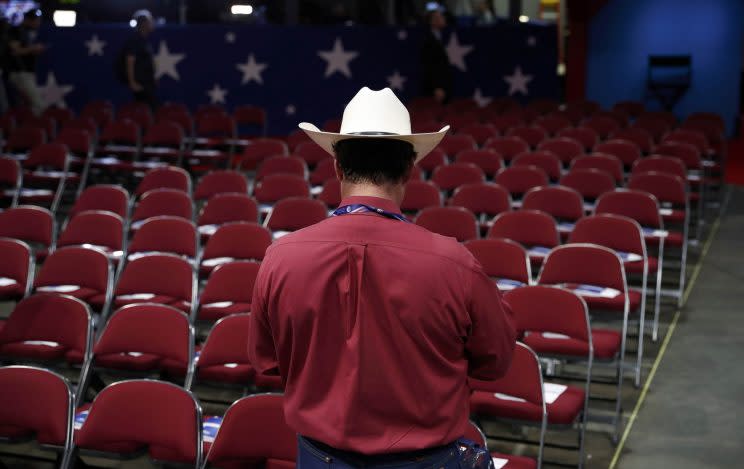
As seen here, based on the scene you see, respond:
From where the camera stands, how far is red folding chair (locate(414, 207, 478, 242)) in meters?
6.79

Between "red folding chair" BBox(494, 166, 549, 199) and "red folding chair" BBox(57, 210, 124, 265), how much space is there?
3275 mm

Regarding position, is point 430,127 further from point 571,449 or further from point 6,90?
point 6,90

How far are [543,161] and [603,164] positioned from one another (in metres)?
0.55

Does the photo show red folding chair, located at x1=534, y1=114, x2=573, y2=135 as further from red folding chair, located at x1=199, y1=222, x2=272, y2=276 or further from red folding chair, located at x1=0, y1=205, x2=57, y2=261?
red folding chair, located at x1=0, y1=205, x2=57, y2=261

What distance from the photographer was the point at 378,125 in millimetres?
2445

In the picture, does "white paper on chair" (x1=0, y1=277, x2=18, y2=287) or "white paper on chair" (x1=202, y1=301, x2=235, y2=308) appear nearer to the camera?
"white paper on chair" (x1=202, y1=301, x2=235, y2=308)

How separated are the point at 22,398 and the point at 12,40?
1096cm

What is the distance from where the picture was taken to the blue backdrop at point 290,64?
14.6m

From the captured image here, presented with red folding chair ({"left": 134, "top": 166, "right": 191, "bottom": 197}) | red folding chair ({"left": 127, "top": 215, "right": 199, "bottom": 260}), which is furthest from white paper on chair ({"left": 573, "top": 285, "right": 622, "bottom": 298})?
red folding chair ({"left": 134, "top": 166, "right": 191, "bottom": 197})

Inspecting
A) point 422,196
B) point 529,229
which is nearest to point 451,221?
point 529,229

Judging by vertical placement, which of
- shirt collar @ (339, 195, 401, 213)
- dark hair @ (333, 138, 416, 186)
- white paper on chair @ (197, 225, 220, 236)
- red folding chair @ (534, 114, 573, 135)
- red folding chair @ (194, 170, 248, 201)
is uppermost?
dark hair @ (333, 138, 416, 186)

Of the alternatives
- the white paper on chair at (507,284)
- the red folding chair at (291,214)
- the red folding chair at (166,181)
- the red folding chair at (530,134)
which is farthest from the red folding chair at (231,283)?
the red folding chair at (530,134)

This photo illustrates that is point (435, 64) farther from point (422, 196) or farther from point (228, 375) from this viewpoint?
point (228, 375)

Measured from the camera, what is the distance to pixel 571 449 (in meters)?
4.67
